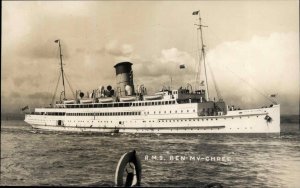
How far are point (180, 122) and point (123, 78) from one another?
4501 millimetres

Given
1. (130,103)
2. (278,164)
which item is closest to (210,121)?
(130,103)

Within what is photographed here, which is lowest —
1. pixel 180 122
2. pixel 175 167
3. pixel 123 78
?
pixel 175 167

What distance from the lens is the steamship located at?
16.4 metres

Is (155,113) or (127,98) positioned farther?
(127,98)

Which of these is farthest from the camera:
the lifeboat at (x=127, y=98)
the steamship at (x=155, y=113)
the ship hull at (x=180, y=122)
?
the lifeboat at (x=127, y=98)

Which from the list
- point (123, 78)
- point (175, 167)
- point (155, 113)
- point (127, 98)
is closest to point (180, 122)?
point (155, 113)

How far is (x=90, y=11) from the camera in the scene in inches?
408

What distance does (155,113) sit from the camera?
1952 cm

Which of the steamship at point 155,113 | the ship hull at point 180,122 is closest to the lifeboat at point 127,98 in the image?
the steamship at point 155,113

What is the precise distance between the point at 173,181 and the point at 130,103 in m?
12.5

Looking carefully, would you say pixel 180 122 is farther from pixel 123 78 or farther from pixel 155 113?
pixel 123 78

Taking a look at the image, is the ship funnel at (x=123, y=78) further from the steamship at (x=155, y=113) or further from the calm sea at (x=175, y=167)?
the calm sea at (x=175, y=167)

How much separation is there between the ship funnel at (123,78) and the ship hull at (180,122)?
3.98 feet

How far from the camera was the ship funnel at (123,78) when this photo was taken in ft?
66.0
